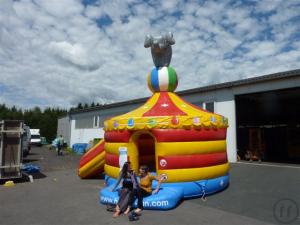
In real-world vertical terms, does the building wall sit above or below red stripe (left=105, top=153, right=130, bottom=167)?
above

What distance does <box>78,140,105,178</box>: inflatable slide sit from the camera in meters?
10.0

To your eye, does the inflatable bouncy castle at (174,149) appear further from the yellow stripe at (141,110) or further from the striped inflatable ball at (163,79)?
the striped inflatable ball at (163,79)

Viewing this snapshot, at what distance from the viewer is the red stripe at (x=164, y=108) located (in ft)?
25.4

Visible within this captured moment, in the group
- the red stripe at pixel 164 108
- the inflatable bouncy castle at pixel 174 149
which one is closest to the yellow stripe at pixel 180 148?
the inflatable bouncy castle at pixel 174 149

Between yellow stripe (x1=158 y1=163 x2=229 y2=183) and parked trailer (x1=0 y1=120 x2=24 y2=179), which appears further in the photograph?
parked trailer (x1=0 y1=120 x2=24 y2=179)

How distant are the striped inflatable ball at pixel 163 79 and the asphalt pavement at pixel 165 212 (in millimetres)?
3652

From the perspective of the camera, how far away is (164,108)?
820 centimetres

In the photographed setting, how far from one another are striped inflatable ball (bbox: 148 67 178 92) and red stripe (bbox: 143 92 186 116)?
10.4 inches

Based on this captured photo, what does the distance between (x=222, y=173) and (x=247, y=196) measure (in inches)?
36.7

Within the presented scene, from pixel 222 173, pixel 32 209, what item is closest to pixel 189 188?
pixel 222 173

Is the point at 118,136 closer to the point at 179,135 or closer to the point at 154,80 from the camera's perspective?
the point at 179,135

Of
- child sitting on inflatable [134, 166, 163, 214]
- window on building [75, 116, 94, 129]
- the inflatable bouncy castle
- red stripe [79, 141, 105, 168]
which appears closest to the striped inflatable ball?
the inflatable bouncy castle

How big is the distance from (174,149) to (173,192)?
3.63ft

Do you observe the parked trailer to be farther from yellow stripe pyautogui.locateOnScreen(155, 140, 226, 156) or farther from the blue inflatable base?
yellow stripe pyautogui.locateOnScreen(155, 140, 226, 156)
